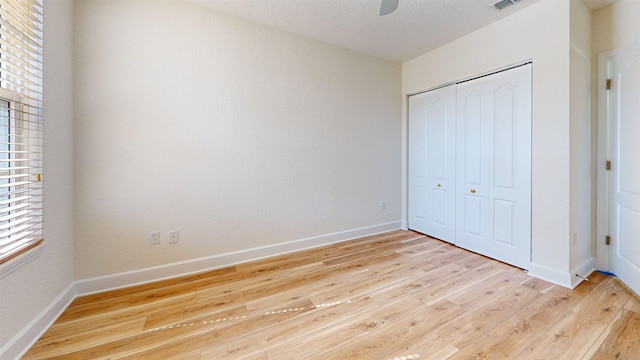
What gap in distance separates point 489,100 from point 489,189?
1032 millimetres

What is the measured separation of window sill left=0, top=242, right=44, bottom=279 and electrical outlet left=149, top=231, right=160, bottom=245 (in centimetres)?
72

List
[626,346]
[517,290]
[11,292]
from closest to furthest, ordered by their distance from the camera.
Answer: [11,292] → [626,346] → [517,290]

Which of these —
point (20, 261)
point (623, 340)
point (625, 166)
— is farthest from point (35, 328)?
point (625, 166)

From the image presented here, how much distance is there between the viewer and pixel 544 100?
226 centimetres

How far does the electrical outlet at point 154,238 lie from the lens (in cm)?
226

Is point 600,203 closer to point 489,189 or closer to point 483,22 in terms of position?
point 489,189

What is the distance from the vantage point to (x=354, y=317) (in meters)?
1.74

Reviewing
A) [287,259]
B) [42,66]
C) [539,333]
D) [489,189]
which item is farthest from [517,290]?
[42,66]

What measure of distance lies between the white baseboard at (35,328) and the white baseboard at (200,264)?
18 cm

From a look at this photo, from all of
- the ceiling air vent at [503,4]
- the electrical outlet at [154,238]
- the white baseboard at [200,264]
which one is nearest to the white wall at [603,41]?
the ceiling air vent at [503,4]

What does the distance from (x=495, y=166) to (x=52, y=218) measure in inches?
161

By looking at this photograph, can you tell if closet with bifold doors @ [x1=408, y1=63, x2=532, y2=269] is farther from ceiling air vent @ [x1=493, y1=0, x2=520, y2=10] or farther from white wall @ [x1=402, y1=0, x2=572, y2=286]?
ceiling air vent @ [x1=493, y1=0, x2=520, y2=10]

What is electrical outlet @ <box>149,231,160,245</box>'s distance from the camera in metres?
2.26

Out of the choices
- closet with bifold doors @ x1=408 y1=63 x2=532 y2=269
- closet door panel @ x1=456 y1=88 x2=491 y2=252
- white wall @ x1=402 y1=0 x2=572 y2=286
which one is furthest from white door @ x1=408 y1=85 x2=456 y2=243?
white wall @ x1=402 y1=0 x2=572 y2=286
